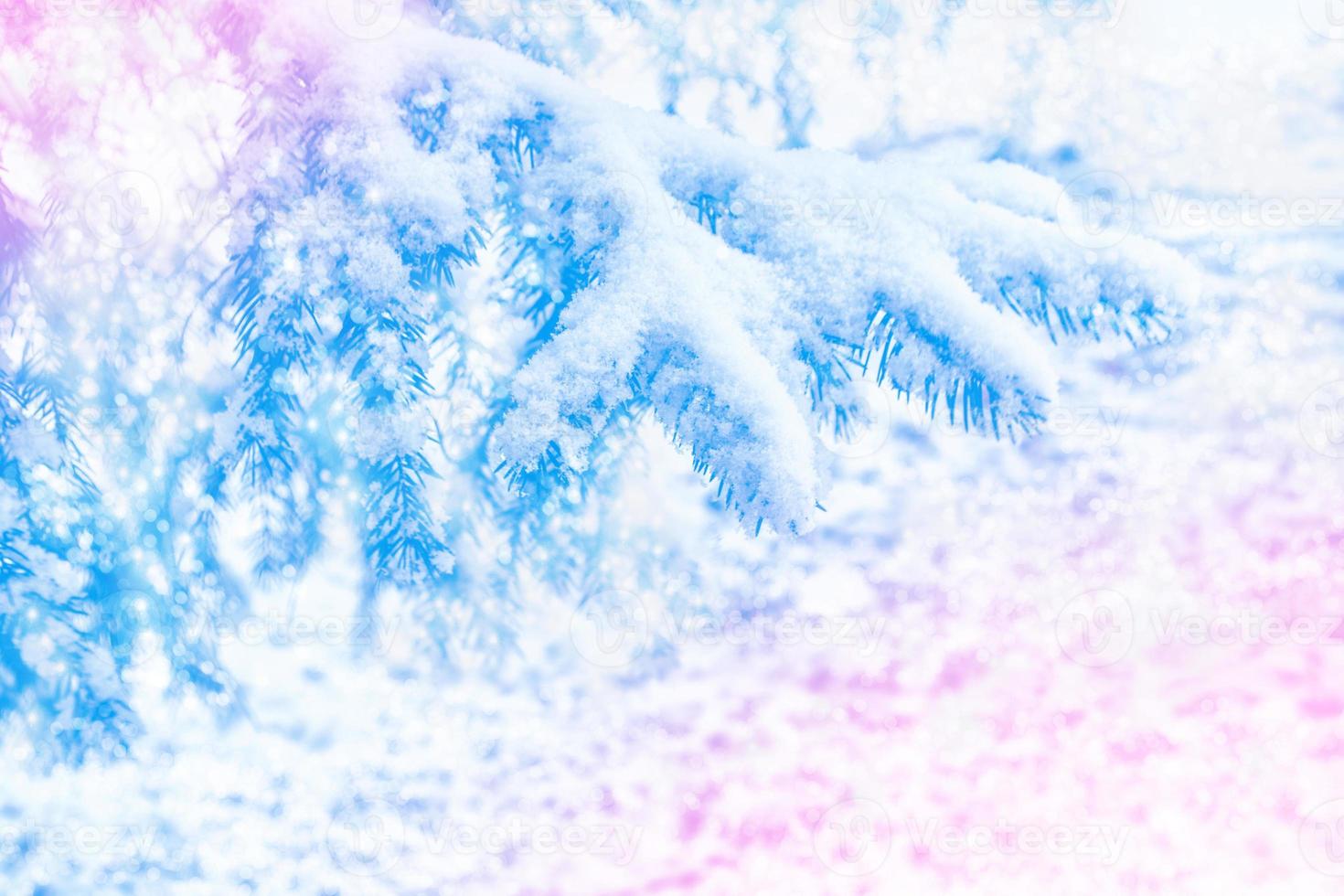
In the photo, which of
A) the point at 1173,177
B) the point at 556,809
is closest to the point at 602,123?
the point at 556,809

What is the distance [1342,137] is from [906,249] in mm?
9224

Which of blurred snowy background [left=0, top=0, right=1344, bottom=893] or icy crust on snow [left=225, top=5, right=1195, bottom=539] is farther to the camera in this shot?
blurred snowy background [left=0, top=0, right=1344, bottom=893]

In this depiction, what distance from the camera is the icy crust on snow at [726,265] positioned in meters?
0.99

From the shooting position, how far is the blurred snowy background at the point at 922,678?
4.86m

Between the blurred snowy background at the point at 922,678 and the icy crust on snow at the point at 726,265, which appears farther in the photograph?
the blurred snowy background at the point at 922,678

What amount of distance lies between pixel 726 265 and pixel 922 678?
207 inches

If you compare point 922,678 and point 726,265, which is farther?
point 922,678

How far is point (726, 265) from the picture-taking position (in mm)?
1163

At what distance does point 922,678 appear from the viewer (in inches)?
231

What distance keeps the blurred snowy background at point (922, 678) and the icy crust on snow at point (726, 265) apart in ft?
6.14

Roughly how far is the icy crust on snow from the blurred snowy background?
6.14ft

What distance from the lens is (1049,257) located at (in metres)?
1.09

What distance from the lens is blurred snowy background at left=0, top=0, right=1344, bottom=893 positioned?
15.9 feet

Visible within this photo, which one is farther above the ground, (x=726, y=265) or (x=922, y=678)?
(x=922, y=678)
